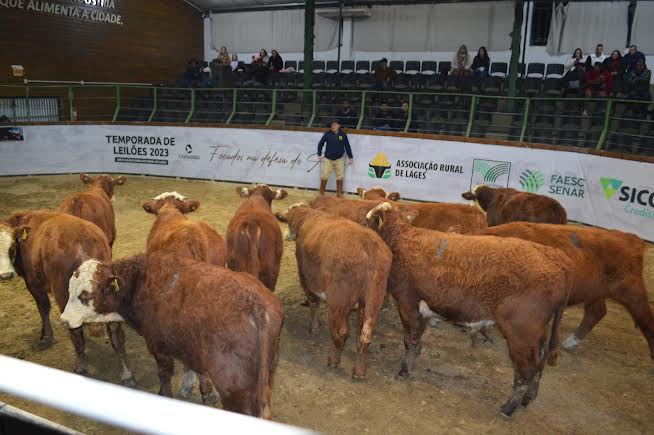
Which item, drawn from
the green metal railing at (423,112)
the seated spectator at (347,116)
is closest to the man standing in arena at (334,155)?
the green metal railing at (423,112)

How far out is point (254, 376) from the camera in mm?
3111

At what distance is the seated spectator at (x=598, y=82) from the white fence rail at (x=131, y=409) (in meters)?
13.4

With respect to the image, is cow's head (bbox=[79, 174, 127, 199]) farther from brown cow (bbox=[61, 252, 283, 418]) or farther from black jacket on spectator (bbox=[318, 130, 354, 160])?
black jacket on spectator (bbox=[318, 130, 354, 160])

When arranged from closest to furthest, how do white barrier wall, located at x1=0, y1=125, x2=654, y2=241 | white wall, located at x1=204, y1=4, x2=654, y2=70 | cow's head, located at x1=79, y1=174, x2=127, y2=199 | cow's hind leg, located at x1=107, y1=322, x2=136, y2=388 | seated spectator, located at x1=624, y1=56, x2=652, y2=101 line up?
cow's hind leg, located at x1=107, y1=322, x2=136, y2=388, cow's head, located at x1=79, y1=174, x2=127, y2=199, white barrier wall, located at x1=0, y1=125, x2=654, y2=241, seated spectator, located at x1=624, y1=56, x2=652, y2=101, white wall, located at x1=204, y1=4, x2=654, y2=70

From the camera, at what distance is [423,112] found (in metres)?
13.7

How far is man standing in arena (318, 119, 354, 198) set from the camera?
38.8 ft

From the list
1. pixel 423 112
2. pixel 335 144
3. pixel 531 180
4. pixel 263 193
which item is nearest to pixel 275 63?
pixel 423 112

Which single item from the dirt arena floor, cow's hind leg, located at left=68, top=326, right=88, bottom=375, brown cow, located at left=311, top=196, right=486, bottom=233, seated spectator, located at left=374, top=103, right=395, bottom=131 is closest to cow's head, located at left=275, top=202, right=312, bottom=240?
brown cow, located at left=311, top=196, right=486, bottom=233

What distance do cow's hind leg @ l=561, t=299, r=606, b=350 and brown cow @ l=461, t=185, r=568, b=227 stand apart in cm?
160

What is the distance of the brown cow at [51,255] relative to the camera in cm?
432

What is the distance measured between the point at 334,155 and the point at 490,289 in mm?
8197

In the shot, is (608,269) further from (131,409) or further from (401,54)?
(401,54)

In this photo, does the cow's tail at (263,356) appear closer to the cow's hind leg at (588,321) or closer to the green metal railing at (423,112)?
the cow's hind leg at (588,321)

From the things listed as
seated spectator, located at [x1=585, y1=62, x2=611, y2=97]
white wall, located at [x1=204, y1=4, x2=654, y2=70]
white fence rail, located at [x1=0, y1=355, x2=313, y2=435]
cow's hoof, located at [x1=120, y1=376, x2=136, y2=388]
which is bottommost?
cow's hoof, located at [x1=120, y1=376, x2=136, y2=388]
